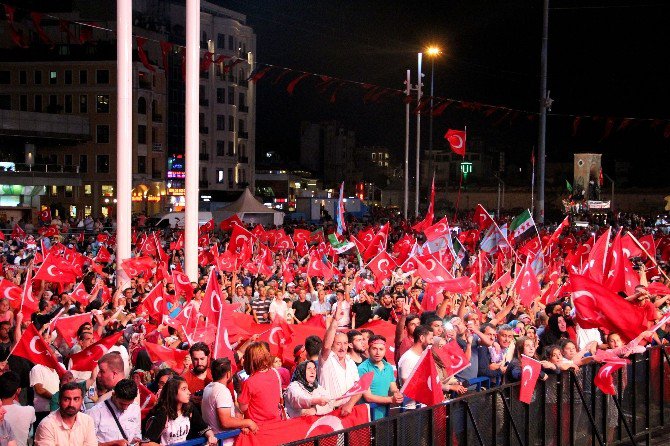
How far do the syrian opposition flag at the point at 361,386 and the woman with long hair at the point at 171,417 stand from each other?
4.24 feet

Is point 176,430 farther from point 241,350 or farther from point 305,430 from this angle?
point 241,350

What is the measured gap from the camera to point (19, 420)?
755cm

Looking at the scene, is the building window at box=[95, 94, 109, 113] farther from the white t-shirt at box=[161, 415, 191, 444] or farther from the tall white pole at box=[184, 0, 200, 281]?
the white t-shirt at box=[161, 415, 191, 444]

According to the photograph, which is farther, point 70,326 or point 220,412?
point 70,326

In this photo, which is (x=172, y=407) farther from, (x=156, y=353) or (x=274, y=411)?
(x=156, y=353)

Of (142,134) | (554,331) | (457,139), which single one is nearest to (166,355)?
(554,331)

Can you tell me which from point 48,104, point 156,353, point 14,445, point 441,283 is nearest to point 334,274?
point 441,283

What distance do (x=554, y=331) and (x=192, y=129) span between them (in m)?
6.89

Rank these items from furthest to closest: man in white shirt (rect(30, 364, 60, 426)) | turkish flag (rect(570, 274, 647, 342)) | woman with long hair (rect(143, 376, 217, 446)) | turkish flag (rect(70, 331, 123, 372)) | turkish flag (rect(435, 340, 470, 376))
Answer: turkish flag (rect(570, 274, 647, 342)), turkish flag (rect(435, 340, 470, 376)), turkish flag (rect(70, 331, 123, 372)), man in white shirt (rect(30, 364, 60, 426)), woman with long hair (rect(143, 376, 217, 446))

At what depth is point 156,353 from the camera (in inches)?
406

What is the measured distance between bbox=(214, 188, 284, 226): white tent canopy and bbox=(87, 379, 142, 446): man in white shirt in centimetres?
3250

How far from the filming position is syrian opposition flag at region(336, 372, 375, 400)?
825 cm

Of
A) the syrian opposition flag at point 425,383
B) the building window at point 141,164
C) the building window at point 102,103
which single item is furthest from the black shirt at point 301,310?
the building window at point 141,164

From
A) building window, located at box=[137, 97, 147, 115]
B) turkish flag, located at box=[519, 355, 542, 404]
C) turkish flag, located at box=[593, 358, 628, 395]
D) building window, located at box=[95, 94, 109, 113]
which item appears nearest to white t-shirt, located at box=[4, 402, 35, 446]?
turkish flag, located at box=[519, 355, 542, 404]
